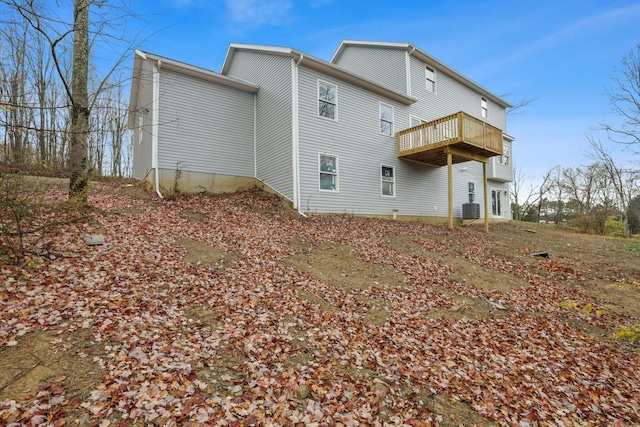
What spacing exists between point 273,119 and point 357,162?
4139 mm

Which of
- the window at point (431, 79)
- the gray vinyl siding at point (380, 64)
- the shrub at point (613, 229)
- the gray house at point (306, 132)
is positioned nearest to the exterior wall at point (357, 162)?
the gray house at point (306, 132)

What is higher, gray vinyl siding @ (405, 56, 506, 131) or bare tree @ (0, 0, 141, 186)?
gray vinyl siding @ (405, 56, 506, 131)

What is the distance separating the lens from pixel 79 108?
719cm

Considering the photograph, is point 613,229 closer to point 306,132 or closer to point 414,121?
point 414,121

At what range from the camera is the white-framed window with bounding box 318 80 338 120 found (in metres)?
12.5

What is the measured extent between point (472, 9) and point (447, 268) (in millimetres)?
13597

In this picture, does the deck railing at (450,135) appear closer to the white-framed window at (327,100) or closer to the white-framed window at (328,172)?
the white-framed window at (327,100)

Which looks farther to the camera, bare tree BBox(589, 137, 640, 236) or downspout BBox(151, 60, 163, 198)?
bare tree BBox(589, 137, 640, 236)

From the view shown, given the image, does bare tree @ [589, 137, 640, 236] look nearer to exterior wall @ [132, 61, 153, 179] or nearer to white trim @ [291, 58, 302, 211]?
white trim @ [291, 58, 302, 211]

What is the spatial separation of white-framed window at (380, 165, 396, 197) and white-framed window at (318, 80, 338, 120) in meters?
3.50

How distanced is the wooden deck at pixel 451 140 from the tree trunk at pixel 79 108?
1223cm

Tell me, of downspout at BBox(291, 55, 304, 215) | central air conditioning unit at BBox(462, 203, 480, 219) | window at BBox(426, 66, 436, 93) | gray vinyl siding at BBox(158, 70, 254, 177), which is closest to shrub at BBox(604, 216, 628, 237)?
central air conditioning unit at BBox(462, 203, 480, 219)

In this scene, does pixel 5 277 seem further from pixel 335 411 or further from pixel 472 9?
pixel 472 9

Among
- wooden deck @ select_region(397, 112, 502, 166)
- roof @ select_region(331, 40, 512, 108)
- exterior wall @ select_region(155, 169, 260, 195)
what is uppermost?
→ roof @ select_region(331, 40, 512, 108)
